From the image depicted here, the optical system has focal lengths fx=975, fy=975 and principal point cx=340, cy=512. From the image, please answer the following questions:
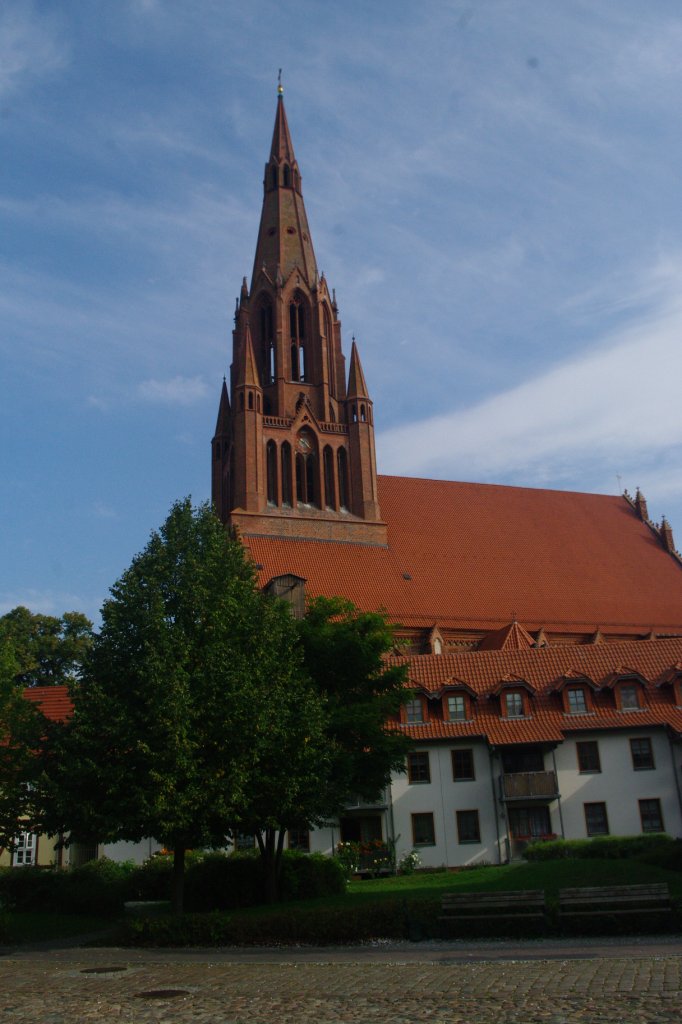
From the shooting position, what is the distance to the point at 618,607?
56.2m

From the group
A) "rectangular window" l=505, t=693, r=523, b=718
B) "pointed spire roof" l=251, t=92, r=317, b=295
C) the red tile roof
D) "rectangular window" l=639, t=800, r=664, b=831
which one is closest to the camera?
"rectangular window" l=639, t=800, r=664, b=831

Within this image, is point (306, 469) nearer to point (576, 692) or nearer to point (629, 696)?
point (576, 692)

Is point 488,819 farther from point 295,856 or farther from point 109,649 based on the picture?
point 109,649

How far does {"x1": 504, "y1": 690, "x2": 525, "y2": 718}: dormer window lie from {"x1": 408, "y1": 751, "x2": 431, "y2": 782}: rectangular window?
3.74 metres

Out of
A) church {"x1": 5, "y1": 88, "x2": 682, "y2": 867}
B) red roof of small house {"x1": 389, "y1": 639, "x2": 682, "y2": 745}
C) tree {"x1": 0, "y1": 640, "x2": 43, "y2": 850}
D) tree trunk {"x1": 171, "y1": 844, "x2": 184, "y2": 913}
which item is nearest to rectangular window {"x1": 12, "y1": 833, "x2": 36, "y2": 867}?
church {"x1": 5, "y1": 88, "x2": 682, "y2": 867}

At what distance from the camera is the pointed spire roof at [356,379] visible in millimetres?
61906

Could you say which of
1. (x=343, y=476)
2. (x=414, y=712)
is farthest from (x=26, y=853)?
(x=343, y=476)

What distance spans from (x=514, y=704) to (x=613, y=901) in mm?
20448

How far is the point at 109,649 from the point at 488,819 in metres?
17.2

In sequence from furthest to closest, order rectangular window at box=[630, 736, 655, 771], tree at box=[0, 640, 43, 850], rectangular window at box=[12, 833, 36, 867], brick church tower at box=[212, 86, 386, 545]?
1. brick church tower at box=[212, 86, 386, 545]
2. rectangular window at box=[630, 736, 655, 771]
3. rectangular window at box=[12, 833, 36, 867]
4. tree at box=[0, 640, 43, 850]

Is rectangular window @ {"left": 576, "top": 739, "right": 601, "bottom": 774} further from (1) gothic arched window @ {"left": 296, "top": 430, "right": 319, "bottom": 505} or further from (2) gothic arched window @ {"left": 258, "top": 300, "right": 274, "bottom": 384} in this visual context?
(2) gothic arched window @ {"left": 258, "top": 300, "right": 274, "bottom": 384}

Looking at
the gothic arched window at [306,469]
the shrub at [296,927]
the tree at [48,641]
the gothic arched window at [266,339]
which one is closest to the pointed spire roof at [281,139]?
the gothic arched window at [266,339]

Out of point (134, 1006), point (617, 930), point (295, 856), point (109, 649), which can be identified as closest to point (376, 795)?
point (295, 856)

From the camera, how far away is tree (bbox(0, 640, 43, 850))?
2444 centimetres
